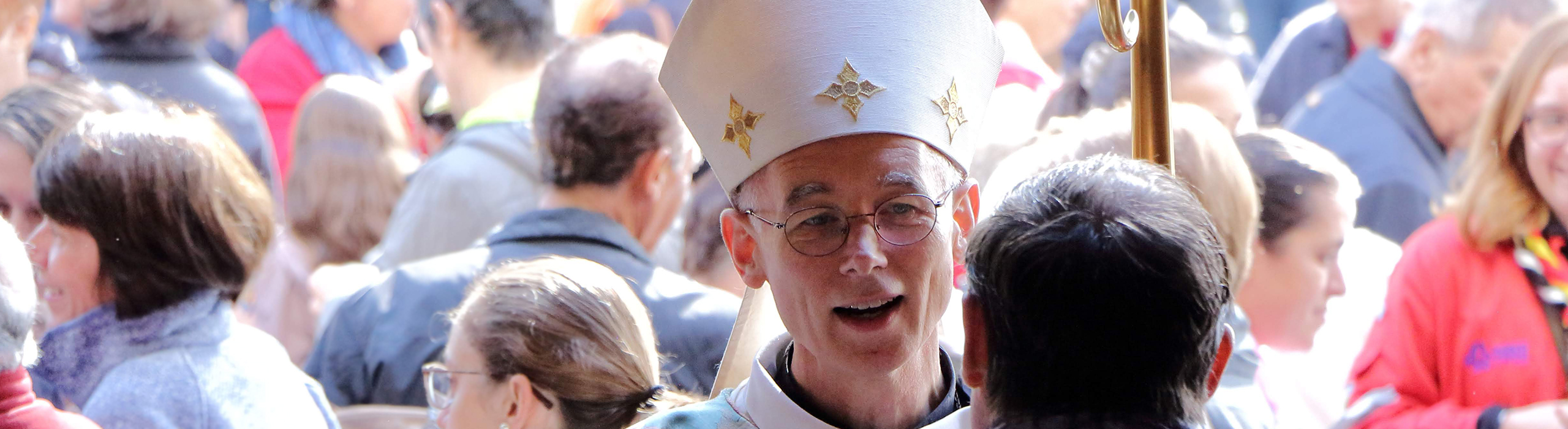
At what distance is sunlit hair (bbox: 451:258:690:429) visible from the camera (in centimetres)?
274

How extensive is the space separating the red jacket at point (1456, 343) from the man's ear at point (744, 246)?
5.68 ft

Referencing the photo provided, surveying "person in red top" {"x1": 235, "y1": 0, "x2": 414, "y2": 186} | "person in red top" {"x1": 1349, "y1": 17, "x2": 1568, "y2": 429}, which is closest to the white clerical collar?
"person in red top" {"x1": 1349, "y1": 17, "x2": 1568, "y2": 429}

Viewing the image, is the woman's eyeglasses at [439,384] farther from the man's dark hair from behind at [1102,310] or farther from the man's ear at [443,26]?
the man's ear at [443,26]

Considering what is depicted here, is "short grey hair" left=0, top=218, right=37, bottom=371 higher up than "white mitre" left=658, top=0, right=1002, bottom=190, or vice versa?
"white mitre" left=658, top=0, right=1002, bottom=190

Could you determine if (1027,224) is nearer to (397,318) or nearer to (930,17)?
(930,17)

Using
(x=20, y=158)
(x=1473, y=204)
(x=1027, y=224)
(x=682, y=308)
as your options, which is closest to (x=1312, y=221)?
(x=1473, y=204)

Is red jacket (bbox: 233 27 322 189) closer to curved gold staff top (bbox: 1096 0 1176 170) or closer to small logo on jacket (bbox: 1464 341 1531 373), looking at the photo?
small logo on jacket (bbox: 1464 341 1531 373)

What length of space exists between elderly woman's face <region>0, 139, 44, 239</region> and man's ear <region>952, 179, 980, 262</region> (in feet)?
6.62

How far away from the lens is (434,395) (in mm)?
2891

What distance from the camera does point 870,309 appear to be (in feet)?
6.81

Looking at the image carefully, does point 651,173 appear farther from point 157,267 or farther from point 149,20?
point 149,20

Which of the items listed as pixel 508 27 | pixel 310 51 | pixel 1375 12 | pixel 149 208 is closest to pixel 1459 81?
pixel 1375 12

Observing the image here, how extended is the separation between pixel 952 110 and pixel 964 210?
0.15 metres

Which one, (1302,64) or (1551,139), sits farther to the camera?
(1302,64)
